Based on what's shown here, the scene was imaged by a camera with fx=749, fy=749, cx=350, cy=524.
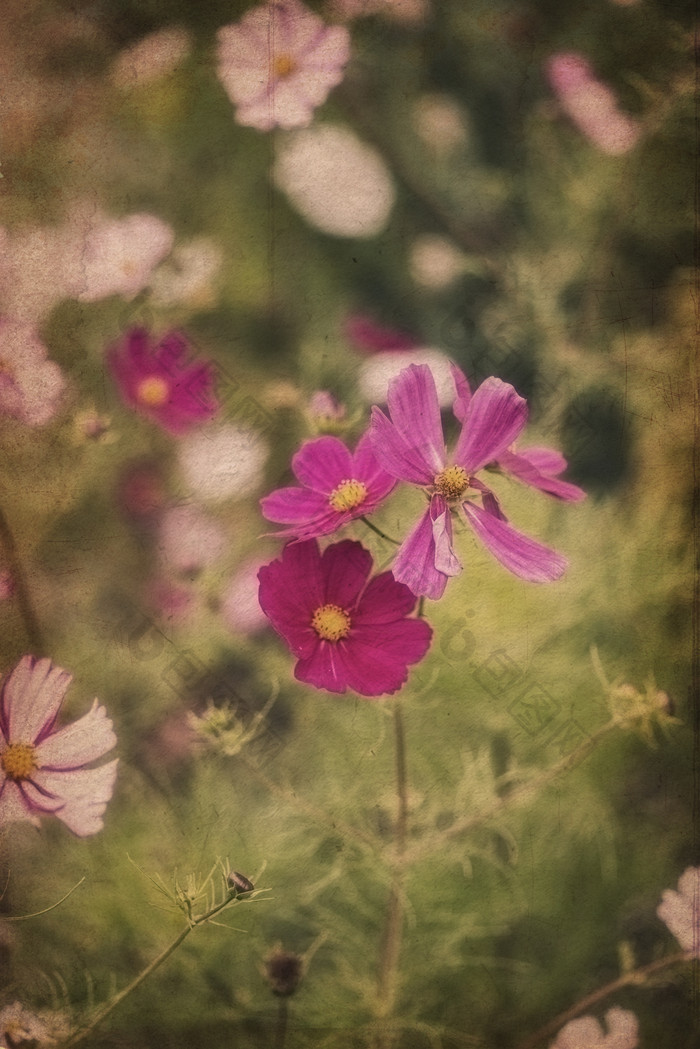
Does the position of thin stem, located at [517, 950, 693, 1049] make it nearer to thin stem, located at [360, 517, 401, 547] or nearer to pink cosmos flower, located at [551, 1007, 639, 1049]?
pink cosmos flower, located at [551, 1007, 639, 1049]

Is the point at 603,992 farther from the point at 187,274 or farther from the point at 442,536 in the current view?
the point at 187,274

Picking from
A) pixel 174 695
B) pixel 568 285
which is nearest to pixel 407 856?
pixel 174 695

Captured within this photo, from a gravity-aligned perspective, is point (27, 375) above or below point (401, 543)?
above

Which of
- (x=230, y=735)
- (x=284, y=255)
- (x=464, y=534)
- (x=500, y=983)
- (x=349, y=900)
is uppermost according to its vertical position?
(x=284, y=255)

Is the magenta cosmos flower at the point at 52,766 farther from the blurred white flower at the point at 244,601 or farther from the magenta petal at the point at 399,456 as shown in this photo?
the magenta petal at the point at 399,456

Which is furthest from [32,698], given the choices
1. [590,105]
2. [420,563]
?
[590,105]

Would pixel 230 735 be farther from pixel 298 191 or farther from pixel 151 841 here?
pixel 298 191
